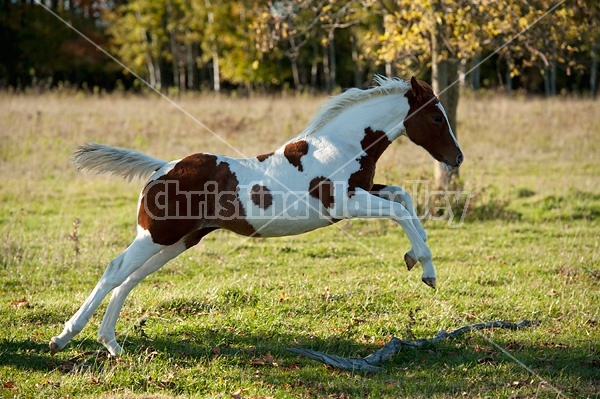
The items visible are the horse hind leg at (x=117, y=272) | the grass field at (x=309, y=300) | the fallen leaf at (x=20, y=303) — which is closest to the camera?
the grass field at (x=309, y=300)

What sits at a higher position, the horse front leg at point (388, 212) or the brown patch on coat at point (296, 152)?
the brown patch on coat at point (296, 152)

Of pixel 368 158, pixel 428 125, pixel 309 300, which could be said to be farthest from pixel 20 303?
pixel 428 125

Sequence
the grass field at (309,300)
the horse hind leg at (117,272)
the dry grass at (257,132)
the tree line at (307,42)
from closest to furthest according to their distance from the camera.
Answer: the grass field at (309,300) < the horse hind leg at (117,272) < the tree line at (307,42) < the dry grass at (257,132)

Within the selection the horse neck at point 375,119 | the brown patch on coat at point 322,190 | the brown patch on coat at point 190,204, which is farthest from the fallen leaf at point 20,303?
the horse neck at point 375,119

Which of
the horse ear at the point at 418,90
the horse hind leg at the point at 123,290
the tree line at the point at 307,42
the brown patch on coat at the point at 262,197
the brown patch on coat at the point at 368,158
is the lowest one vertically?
the horse hind leg at the point at 123,290

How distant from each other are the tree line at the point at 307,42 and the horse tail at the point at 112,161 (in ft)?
17.7

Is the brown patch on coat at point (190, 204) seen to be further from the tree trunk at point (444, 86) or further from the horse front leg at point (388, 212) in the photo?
the tree trunk at point (444, 86)

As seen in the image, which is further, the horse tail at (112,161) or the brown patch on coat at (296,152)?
the horse tail at (112,161)

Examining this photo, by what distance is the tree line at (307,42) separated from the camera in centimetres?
1230

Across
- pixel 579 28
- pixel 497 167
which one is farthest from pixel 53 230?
pixel 497 167

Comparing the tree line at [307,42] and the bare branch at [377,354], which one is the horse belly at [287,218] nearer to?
the bare branch at [377,354]

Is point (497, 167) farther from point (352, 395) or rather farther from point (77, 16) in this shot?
point (77, 16)

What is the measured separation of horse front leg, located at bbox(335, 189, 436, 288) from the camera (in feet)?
20.0

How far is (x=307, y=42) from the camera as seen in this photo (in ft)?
109
